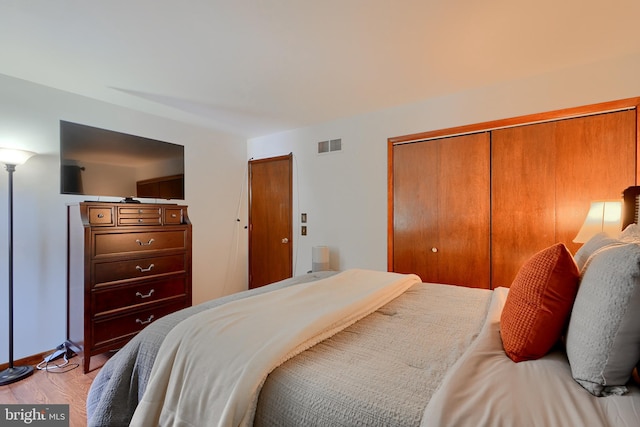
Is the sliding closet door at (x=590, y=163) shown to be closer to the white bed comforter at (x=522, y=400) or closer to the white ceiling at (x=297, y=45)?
the white ceiling at (x=297, y=45)

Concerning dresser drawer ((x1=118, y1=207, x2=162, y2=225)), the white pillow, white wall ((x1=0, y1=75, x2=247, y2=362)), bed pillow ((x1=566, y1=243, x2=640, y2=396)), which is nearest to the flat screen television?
white wall ((x1=0, y1=75, x2=247, y2=362))

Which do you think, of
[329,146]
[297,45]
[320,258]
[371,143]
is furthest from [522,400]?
[329,146]

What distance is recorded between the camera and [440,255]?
293 cm

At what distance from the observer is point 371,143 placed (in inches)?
132

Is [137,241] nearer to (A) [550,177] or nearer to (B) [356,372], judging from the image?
(B) [356,372]

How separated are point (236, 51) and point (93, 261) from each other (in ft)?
6.60

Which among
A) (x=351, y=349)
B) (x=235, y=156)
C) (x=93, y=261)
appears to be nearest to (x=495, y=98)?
(x=351, y=349)

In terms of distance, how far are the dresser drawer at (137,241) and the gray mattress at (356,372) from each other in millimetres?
1467

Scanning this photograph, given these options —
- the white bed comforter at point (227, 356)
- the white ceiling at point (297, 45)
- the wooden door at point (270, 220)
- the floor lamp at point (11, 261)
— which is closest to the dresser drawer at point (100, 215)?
the floor lamp at point (11, 261)

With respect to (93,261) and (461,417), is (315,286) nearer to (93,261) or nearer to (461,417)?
(461,417)

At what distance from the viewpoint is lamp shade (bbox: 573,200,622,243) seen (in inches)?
73.8

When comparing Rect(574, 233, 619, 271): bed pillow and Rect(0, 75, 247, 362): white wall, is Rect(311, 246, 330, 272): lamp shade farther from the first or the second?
Rect(574, 233, 619, 271): bed pillow

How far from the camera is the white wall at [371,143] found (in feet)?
7.64

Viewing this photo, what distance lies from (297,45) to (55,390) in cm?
302
